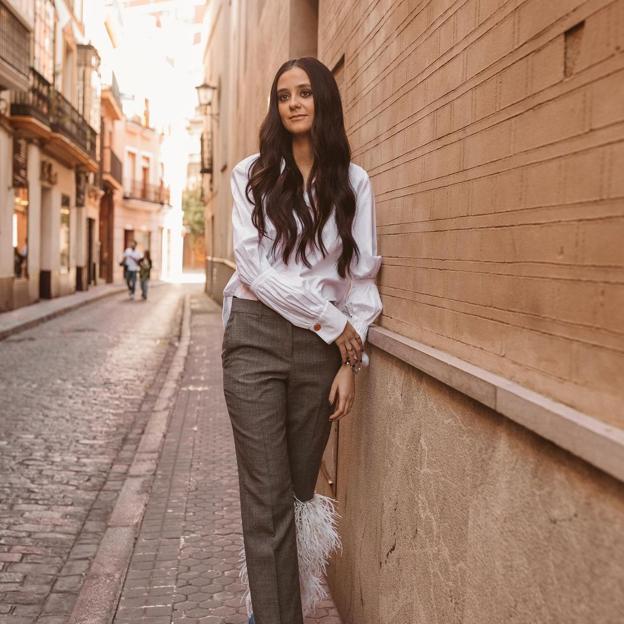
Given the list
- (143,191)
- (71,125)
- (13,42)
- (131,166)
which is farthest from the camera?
(143,191)

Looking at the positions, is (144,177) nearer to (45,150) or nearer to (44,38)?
(45,150)

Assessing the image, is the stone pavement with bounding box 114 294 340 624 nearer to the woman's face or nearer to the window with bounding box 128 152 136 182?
the woman's face

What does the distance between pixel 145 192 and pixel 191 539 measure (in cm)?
4650

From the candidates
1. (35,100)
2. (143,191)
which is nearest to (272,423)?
(35,100)

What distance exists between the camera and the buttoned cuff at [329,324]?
2580 mm

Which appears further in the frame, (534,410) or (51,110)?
(51,110)

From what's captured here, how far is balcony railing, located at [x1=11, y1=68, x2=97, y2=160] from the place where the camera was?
65.8 feet

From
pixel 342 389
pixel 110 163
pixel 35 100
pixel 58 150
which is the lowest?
pixel 342 389

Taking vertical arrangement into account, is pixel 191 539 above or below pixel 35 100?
below

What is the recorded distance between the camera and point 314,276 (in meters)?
2.71

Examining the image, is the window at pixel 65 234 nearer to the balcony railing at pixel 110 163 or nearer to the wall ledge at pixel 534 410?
the balcony railing at pixel 110 163

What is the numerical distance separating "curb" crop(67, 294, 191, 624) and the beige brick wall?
71.9 inches

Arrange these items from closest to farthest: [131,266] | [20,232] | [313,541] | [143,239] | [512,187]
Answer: [512,187]
[313,541]
[20,232]
[131,266]
[143,239]

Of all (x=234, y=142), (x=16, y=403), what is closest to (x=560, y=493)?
(x=16, y=403)
